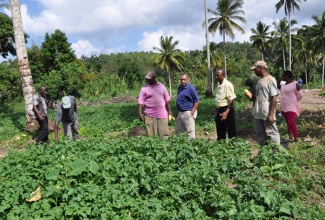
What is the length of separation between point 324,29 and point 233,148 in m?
36.6

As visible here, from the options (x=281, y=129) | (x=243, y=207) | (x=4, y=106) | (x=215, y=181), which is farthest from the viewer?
(x=4, y=106)

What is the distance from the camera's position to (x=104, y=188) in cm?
352

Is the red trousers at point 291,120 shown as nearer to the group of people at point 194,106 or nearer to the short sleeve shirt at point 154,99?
the group of people at point 194,106

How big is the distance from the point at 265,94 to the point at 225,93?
3.02 feet

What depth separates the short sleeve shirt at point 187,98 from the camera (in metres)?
6.20

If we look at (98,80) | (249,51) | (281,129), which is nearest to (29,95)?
(281,129)

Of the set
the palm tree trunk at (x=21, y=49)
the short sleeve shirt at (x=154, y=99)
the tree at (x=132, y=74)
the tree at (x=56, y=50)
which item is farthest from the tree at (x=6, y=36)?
the tree at (x=132, y=74)

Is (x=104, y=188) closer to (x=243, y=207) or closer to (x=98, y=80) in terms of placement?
(x=243, y=207)

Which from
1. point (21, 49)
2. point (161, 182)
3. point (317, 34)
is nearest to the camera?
point (161, 182)

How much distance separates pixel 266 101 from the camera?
17.2 feet

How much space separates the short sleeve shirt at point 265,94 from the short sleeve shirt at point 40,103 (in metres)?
5.15

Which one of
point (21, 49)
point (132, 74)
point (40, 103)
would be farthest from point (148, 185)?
point (132, 74)

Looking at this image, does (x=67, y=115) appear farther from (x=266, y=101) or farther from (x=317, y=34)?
(x=317, y=34)

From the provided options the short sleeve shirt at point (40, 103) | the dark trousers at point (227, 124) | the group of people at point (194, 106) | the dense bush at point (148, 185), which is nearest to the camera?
the dense bush at point (148, 185)
